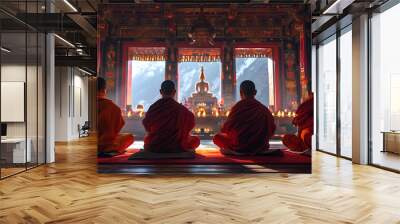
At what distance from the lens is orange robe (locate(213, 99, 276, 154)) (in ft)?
18.4

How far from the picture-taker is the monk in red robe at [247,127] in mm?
5605

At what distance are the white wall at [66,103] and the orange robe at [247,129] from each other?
369 inches

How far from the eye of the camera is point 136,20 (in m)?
5.62

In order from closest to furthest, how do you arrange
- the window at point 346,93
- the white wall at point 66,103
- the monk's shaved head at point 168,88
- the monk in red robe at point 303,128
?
1. the monk in red robe at point 303,128
2. the monk's shaved head at point 168,88
3. the window at point 346,93
4. the white wall at point 66,103

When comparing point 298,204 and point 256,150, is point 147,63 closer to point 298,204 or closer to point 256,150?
point 256,150

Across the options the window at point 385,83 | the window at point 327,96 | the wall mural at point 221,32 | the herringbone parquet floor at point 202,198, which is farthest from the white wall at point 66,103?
the window at point 385,83

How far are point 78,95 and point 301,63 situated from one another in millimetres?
11685

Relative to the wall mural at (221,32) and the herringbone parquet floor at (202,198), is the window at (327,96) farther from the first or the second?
the wall mural at (221,32)

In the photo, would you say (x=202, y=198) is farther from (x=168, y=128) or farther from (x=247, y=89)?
(x=247, y=89)

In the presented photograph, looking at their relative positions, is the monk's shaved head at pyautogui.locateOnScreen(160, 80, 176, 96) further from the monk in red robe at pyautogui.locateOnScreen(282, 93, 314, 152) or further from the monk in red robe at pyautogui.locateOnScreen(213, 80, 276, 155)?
the monk in red robe at pyautogui.locateOnScreen(282, 93, 314, 152)

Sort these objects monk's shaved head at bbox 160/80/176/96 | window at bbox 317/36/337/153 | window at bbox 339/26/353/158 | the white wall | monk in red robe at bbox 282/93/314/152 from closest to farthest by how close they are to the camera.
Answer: monk in red robe at bbox 282/93/314/152, monk's shaved head at bbox 160/80/176/96, window at bbox 339/26/353/158, window at bbox 317/36/337/153, the white wall

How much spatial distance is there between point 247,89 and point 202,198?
207 cm

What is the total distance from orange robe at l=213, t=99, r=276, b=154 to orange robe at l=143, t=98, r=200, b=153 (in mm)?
461

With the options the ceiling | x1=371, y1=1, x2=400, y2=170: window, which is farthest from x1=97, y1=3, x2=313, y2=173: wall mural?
x1=371, y1=1, x2=400, y2=170: window
